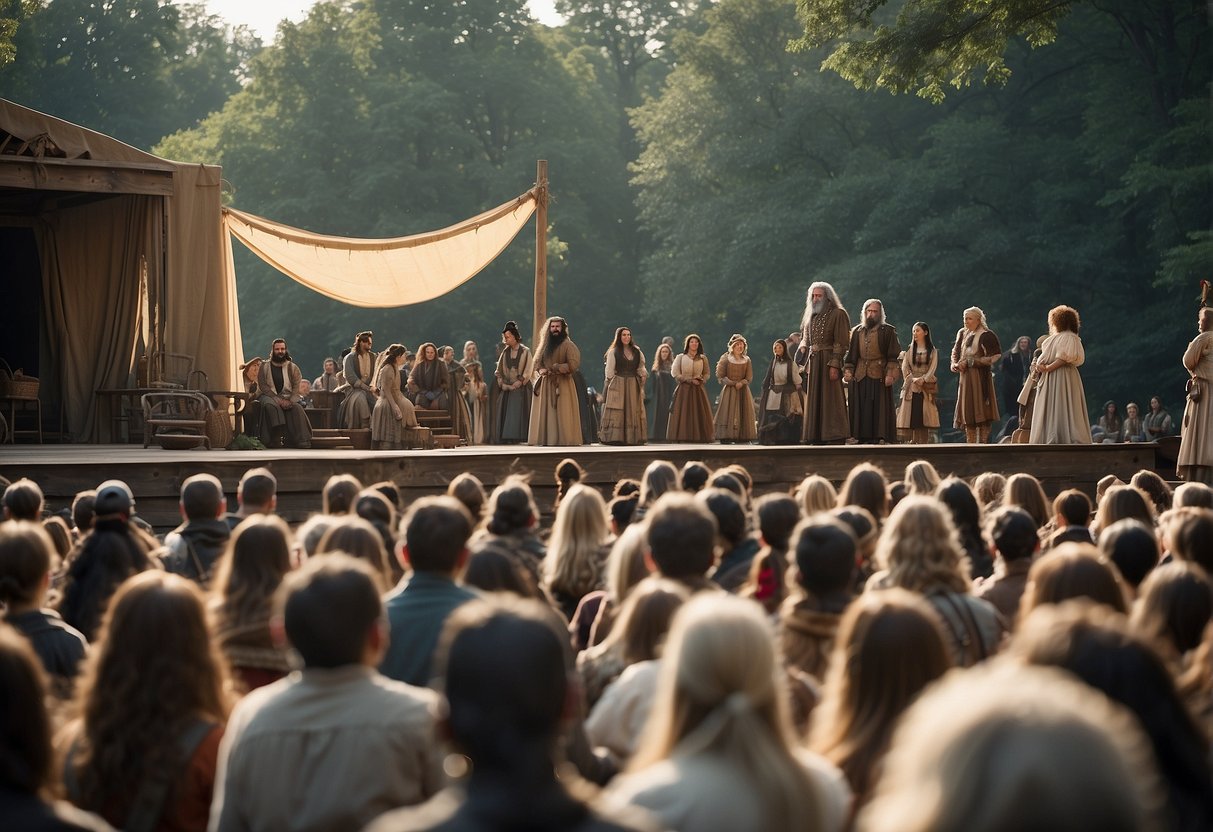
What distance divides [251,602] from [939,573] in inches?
70.6

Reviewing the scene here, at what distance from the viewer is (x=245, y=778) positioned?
8.92 ft

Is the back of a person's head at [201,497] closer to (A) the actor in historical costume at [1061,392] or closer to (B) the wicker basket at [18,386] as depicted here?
(A) the actor in historical costume at [1061,392]

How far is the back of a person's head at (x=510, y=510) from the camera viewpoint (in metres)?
5.58

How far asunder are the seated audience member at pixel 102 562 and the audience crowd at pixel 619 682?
0.01 m

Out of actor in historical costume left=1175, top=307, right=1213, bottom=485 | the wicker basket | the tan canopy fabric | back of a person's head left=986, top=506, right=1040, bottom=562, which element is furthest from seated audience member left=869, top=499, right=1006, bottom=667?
the wicker basket

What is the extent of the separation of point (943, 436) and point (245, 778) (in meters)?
32.3

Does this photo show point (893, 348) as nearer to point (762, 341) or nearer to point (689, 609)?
point (689, 609)

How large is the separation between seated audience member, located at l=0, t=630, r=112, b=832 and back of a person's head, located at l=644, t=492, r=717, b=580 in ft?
6.25

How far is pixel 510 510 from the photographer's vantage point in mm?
5586

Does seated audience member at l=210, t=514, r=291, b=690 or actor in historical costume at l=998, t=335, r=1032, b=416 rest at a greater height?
actor in historical costume at l=998, t=335, r=1032, b=416

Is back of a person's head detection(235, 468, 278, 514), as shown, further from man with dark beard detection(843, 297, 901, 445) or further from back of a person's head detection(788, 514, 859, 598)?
man with dark beard detection(843, 297, 901, 445)

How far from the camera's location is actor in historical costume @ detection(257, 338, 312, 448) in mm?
15906

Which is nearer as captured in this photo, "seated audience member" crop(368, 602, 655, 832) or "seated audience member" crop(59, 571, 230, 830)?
"seated audience member" crop(368, 602, 655, 832)

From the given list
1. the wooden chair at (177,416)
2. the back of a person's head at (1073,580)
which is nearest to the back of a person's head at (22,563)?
the back of a person's head at (1073,580)
